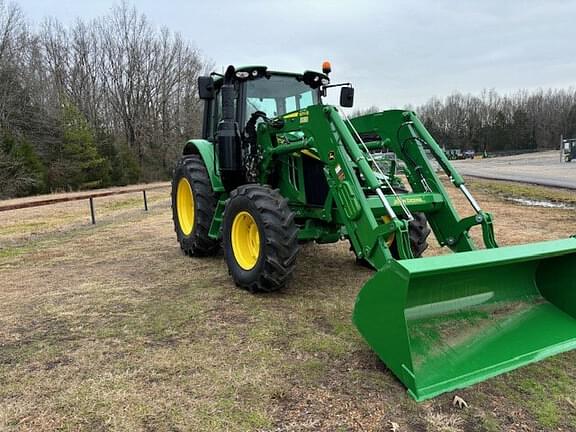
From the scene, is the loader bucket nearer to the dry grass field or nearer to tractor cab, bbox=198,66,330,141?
the dry grass field

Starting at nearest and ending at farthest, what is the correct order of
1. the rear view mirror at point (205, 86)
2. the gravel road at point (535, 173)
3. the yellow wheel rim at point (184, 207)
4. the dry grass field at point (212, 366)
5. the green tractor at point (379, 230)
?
the dry grass field at point (212, 366) < the green tractor at point (379, 230) < the rear view mirror at point (205, 86) < the yellow wheel rim at point (184, 207) < the gravel road at point (535, 173)

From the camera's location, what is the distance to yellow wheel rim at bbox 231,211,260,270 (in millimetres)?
4688

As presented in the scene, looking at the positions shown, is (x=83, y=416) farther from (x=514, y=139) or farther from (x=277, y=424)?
(x=514, y=139)

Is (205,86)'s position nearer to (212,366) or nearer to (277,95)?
(277,95)

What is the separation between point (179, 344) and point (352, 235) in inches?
62.7

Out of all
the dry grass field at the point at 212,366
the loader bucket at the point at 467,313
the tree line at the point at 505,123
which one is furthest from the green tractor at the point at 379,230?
the tree line at the point at 505,123

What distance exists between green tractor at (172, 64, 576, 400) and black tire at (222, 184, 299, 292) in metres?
0.01

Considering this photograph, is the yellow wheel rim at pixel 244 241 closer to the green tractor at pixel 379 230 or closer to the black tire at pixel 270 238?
the green tractor at pixel 379 230

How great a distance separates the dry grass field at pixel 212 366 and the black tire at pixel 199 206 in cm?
44

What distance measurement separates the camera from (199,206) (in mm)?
5785

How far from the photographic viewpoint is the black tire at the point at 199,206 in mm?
5816

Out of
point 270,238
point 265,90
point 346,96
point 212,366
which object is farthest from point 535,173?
point 212,366

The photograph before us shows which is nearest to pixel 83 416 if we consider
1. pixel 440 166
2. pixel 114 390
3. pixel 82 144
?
pixel 114 390

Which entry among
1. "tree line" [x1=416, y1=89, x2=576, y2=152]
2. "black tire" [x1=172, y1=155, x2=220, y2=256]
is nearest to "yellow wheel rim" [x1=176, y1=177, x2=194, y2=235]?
"black tire" [x1=172, y1=155, x2=220, y2=256]
